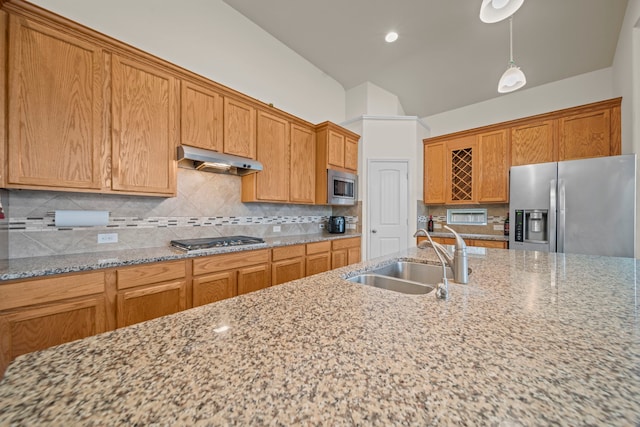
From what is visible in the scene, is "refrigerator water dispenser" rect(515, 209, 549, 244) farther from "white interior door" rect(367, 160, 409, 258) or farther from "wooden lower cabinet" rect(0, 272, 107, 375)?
"wooden lower cabinet" rect(0, 272, 107, 375)

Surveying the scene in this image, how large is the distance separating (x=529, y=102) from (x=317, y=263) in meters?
3.81

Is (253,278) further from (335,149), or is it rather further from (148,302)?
(335,149)

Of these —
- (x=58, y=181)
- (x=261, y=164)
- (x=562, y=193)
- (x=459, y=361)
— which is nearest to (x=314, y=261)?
(x=261, y=164)

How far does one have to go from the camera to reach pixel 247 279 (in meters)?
2.25

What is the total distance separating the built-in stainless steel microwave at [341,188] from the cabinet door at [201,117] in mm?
1509

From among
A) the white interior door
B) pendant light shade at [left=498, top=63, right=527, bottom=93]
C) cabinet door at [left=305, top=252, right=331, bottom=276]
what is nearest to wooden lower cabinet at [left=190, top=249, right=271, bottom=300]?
cabinet door at [left=305, top=252, right=331, bottom=276]

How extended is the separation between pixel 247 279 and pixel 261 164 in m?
1.22

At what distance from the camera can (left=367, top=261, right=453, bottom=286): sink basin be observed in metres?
1.50

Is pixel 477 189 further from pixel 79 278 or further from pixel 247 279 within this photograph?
pixel 79 278

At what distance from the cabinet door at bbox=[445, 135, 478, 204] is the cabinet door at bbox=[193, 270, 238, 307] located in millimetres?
3318

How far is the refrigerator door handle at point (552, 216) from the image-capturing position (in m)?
2.70

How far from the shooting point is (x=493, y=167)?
11.4 ft

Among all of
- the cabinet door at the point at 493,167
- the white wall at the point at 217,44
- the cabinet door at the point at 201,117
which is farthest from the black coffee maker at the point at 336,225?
the cabinet door at the point at 493,167

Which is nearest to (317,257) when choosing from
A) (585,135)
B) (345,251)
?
(345,251)
